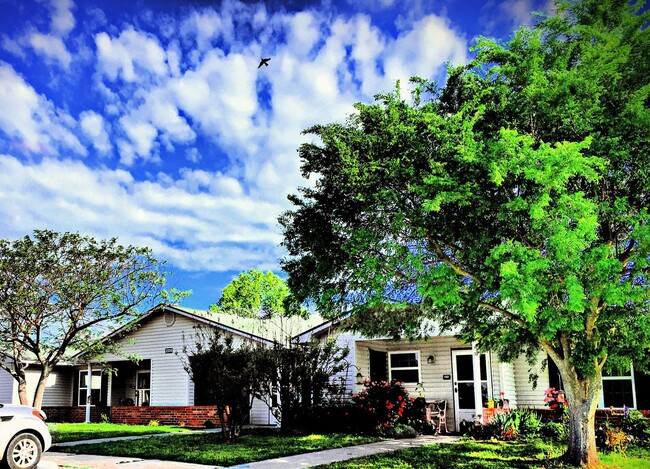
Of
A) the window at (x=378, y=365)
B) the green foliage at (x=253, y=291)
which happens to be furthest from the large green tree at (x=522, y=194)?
the green foliage at (x=253, y=291)

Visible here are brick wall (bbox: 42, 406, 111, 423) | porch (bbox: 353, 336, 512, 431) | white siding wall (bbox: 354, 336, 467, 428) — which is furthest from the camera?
brick wall (bbox: 42, 406, 111, 423)

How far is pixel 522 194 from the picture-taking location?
9492 mm

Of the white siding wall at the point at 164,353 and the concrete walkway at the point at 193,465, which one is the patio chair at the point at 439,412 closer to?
the concrete walkway at the point at 193,465

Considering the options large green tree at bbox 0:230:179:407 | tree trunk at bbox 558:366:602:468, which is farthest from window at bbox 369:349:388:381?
tree trunk at bbox 558:366:602:468

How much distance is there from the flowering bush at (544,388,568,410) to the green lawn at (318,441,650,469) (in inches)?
127

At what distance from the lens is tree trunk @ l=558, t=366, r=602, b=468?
10.8 metres

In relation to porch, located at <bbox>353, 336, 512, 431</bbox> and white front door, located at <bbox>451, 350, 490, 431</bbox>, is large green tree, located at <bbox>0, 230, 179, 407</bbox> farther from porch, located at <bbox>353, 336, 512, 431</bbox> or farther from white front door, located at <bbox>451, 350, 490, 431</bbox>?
white front door, located at <bbox>451, 350, 490, 431</bbox>

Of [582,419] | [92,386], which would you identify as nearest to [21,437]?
[582,419]

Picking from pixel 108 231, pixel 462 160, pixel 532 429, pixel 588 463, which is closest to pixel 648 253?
pixel 462 160

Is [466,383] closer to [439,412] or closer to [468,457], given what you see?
[439,412]

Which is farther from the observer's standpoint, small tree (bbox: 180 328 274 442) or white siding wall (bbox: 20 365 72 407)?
white siding wall (bbox: 20 365 72 407)

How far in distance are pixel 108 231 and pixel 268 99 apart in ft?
25.2

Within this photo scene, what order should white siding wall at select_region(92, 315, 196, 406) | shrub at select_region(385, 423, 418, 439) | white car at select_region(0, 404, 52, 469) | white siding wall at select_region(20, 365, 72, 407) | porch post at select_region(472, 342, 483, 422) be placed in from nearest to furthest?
1. white car at select_region(0, 404, 52, 469)
2. shrub at select_region(385, 423, 418, 439)
3. porch post at select_region(472, 342, 483, 422)
4. white siding wall at select_region(92, 315, 196, 406)
5. white siding wall at select_region(20, 365, 72, 407)

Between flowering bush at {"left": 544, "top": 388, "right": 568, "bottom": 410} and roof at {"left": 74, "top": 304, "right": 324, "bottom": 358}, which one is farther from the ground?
roof at {"left": 74, "top": 304, "right": 324, "bottom": 358}
